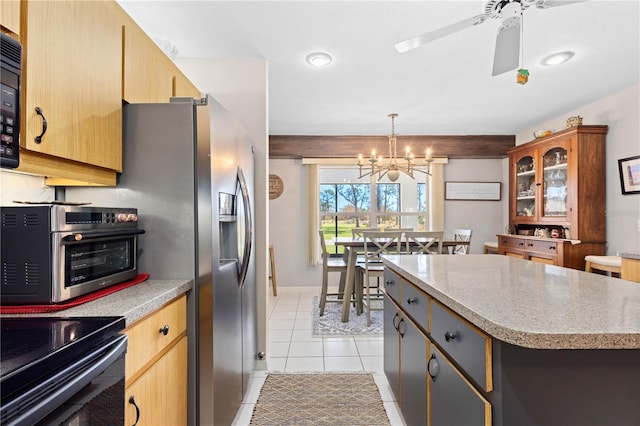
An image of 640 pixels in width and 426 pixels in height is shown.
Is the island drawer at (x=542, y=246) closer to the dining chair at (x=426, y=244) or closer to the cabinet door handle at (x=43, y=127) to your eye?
the dining chair at (x=426, y=244)

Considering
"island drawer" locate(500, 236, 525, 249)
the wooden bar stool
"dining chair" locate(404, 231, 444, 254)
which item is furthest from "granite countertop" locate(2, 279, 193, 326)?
"island drawer" locate(500, 236, 525, 249)

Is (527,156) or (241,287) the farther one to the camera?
(527,156)

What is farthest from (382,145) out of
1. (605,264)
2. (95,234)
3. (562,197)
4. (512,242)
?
(95,234)

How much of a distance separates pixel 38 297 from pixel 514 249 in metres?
4.89

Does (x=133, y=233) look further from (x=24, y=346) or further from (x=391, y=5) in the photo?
(x=391, y=5)

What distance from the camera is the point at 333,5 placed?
198 centimetres

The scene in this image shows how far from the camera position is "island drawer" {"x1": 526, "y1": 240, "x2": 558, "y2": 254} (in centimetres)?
374

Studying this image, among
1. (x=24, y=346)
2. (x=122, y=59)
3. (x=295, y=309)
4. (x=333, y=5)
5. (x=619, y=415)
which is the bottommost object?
(x=295, y=309)

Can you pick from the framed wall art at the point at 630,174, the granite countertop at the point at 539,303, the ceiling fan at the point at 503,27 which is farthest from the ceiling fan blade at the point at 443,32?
the framed wall art at the point at 630,174

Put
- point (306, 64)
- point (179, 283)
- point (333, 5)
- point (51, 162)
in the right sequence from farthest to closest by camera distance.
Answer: point (306, 64) < point (333, 5) < point (179, 283) < point (51, 162)

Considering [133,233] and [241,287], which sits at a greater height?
[133,233]

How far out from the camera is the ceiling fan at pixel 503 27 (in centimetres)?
149

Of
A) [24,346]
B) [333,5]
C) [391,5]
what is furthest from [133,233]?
[391,5]

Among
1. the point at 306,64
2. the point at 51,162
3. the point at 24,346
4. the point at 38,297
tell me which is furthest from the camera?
the point at 306,64
